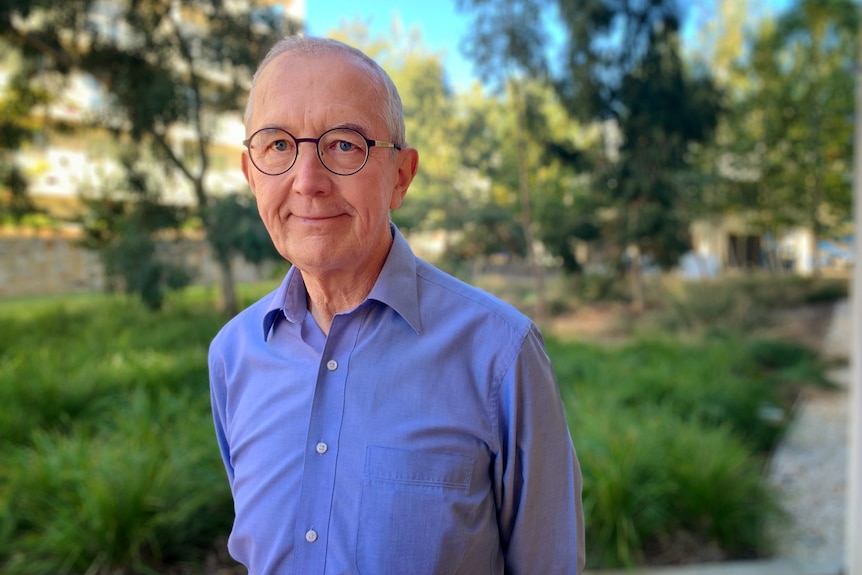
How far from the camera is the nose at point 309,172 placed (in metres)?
0.81

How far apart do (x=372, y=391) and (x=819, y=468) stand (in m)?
4.09

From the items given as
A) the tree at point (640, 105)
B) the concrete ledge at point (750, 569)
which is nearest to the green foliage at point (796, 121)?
the tree at point (640, 105)

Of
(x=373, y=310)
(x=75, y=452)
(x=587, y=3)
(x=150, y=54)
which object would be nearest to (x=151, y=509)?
(x=75, y=452)

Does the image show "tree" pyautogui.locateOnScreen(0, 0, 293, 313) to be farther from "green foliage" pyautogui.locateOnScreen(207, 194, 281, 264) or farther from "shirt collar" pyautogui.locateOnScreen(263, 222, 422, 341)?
"shirt collar" pyautogui.locateOnScreen(263, 222, 422, 341)

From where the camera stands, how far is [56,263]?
11.8 ft

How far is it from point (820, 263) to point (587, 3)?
2.37 metres

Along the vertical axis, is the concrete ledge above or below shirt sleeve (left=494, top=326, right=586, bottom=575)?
below

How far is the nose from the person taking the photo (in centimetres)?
81

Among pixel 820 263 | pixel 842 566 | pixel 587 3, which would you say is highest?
pixel 587 3

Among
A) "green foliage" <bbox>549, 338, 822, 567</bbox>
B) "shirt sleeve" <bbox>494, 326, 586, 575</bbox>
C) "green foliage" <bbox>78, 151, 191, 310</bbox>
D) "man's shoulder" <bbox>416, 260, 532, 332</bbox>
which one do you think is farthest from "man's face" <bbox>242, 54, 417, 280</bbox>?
"green foliage" <bbox>78, 151, 191, 310</bbox>

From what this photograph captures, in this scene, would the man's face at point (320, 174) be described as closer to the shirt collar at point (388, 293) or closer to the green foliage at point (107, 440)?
the shirt collar at point (388, 293)

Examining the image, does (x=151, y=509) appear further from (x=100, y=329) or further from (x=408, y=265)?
(x=408, y=265)

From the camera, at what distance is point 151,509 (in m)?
2.44

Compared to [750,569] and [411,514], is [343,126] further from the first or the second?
[750,569]
